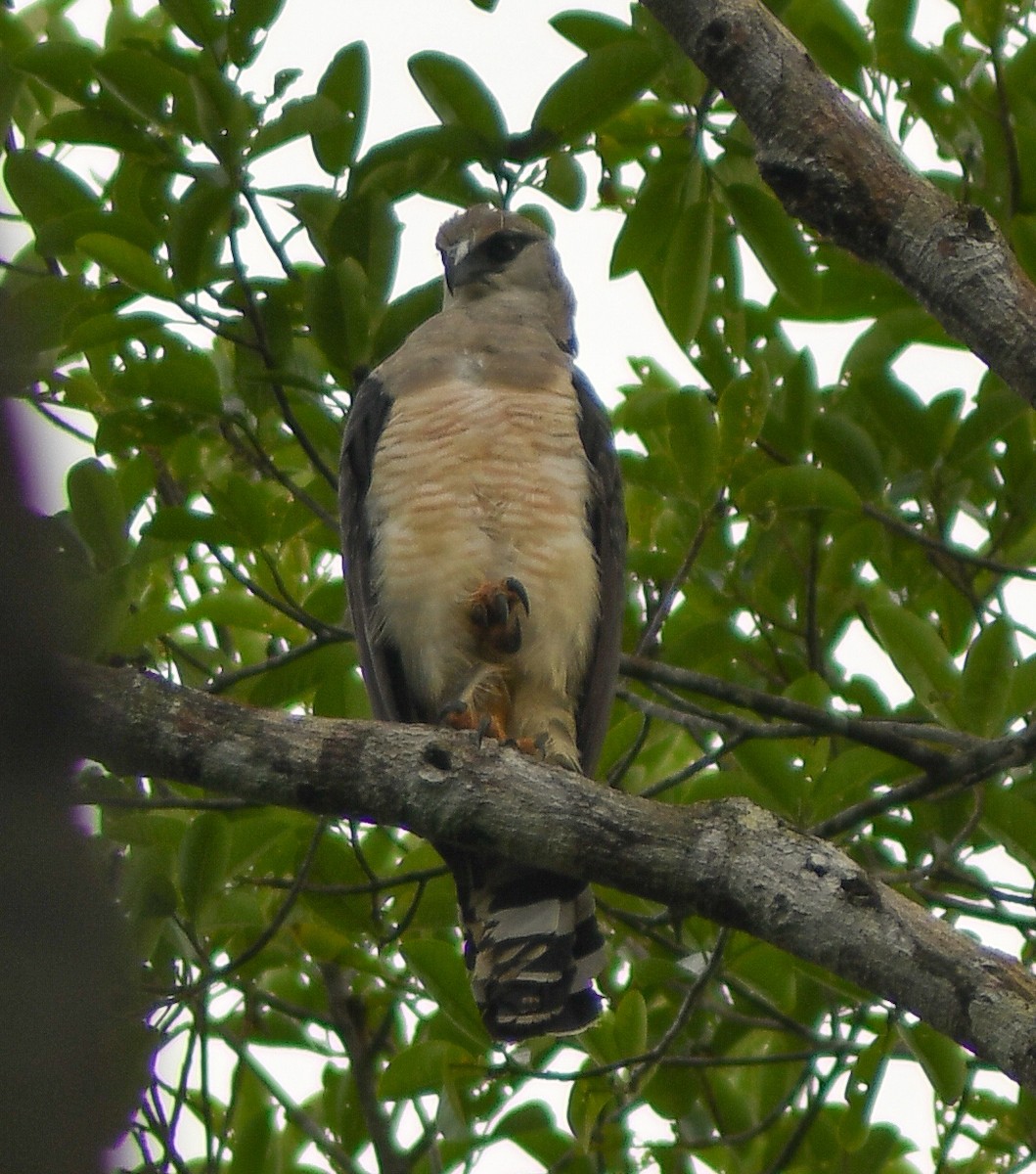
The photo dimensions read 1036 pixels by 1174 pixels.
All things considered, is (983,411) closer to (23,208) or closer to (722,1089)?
(722,1089)

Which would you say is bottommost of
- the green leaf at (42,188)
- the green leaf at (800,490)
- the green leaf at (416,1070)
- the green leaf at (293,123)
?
the green leaf at (416,1070)

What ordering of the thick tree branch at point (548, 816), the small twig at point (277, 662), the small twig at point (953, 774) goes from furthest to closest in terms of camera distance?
the small twig at point (277, 662) < the small twig at point (953, 774) < the thick tree branch at point (548, 816)

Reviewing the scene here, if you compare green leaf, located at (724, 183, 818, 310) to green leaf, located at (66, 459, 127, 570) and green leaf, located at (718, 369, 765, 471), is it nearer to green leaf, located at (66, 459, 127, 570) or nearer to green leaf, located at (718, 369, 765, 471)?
green leaf, located at (718, 369, 765, 471)

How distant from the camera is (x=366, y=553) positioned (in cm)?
410

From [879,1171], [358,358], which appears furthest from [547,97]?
[879,1171]

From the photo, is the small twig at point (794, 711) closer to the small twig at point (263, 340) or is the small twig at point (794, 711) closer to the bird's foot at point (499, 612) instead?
the bird's foot at point (499, 612)

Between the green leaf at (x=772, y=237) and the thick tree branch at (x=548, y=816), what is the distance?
1387mm

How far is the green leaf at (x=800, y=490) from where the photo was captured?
11.8ft

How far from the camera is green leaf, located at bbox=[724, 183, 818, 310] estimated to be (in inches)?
139

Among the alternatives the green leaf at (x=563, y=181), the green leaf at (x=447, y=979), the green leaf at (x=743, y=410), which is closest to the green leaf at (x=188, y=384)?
the green leaf at (x=563, y=181)

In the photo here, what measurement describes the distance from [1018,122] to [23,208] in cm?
245

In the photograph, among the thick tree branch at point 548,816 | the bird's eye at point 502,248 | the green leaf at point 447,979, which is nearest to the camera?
the thick tree branch at point 548,816

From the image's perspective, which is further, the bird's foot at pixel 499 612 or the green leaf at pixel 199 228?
the bird's foot at pixel 499 612

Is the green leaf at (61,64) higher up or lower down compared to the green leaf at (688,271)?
higher up
